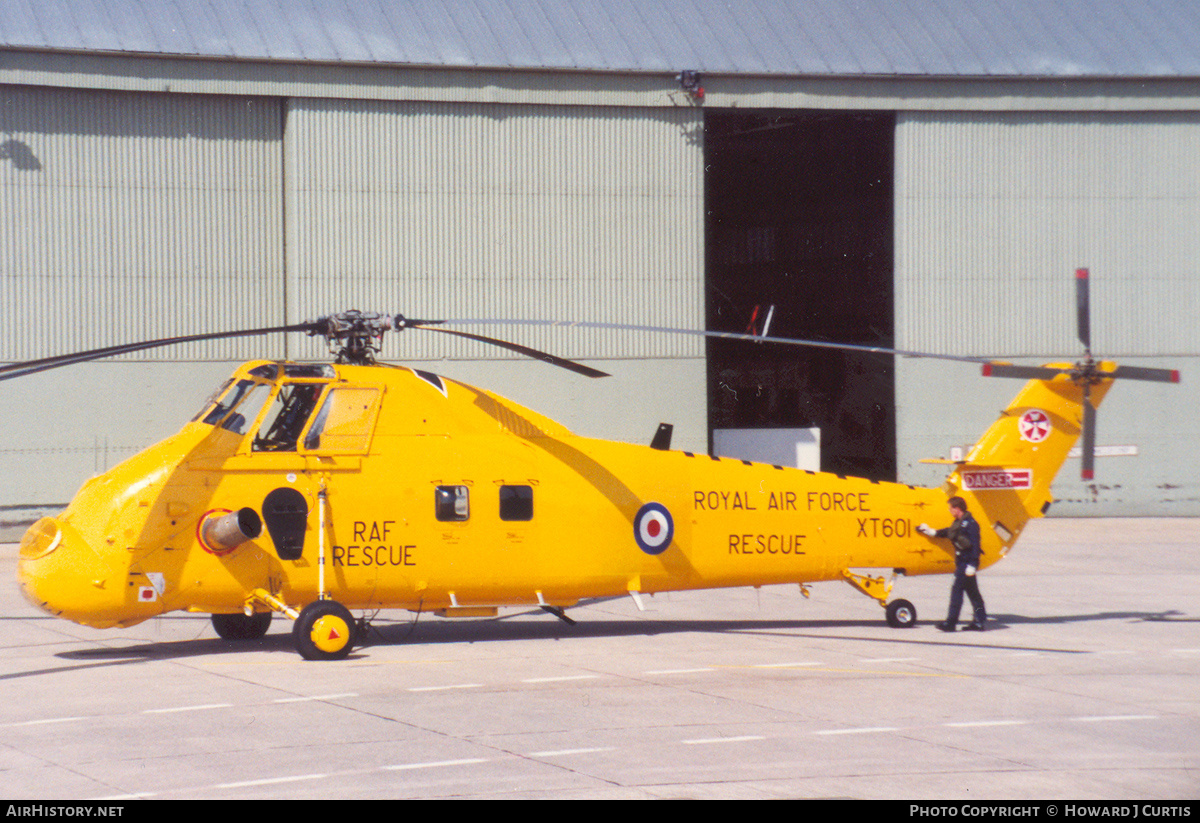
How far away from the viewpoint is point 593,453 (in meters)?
16.1

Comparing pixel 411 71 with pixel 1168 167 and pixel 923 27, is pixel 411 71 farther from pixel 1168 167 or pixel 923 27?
pixel 1168 167

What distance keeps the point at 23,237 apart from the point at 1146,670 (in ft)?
78.2

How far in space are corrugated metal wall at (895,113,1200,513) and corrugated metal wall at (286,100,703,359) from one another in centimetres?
596

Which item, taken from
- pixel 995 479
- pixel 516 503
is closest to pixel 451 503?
pixel 516 503

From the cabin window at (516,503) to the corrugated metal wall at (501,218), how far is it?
13.5 meters

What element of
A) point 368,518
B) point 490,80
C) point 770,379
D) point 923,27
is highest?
point 923,27

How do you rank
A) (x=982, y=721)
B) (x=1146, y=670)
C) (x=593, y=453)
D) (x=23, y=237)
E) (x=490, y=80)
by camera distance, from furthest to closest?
1. (x=490, y=80)
2. (x=23, y=237)
3. (x=593, y=453)
4. (x=1146, y=670)
5. (x=982, y=721)

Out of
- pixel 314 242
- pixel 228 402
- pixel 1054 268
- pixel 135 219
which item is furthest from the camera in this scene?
pixel 1054 268

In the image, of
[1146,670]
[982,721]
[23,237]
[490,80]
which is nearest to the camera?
[982,721]

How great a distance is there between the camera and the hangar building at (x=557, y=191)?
91.3 ft

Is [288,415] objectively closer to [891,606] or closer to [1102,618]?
[891,606]

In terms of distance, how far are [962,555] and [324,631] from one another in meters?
8.35

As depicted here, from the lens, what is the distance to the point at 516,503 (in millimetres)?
15586

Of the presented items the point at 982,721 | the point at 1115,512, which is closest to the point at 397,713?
the point at 982,721
